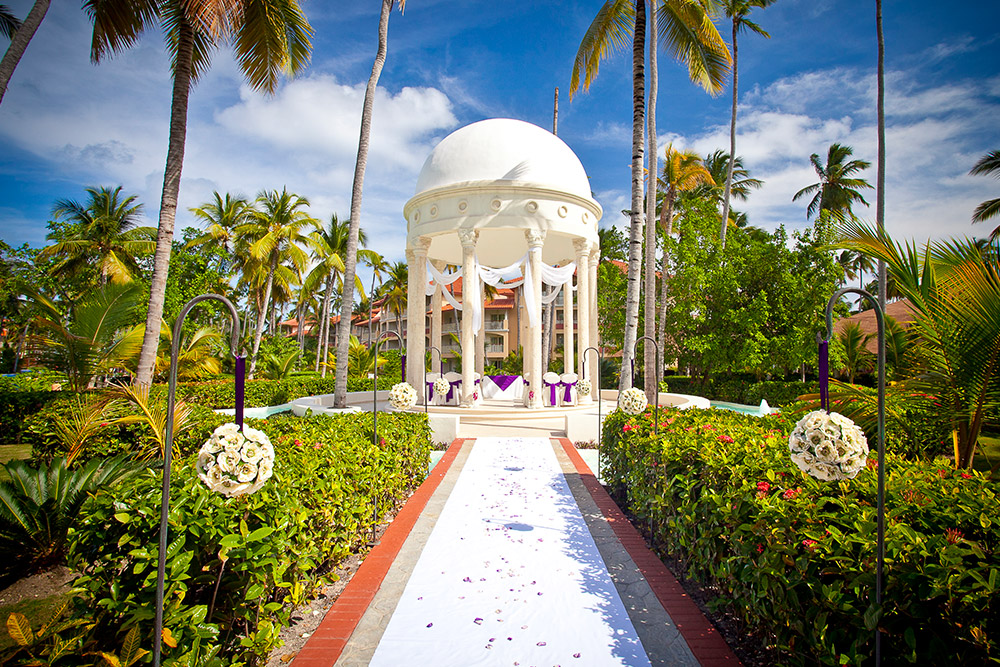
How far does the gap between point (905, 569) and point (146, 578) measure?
3.86 metres

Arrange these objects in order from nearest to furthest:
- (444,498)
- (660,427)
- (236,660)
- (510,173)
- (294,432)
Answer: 1. (236,660)
2. (294,432)
3. (660,427)
4. (444,498)
5. (510,173)

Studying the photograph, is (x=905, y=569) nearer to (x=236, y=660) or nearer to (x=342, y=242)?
(x=236, y=660)

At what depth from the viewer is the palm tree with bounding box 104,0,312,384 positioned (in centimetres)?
916

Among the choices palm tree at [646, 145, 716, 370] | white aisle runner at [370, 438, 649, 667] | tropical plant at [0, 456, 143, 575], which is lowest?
white aisle runner at [370, 438, 649, 667]

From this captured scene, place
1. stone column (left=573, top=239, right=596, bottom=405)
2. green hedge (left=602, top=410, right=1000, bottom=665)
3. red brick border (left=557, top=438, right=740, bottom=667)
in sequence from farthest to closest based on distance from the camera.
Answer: stone column (left=573, top=239, right=596, bottom=405) → red brick border (left=557, top=438, right=740, bottom=667) → green hedge (left=602, top=410, right=1000, bottom=665)

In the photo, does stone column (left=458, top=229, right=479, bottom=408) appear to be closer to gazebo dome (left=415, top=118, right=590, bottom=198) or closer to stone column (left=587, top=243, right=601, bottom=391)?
gazebo dome (left=415, top=118, right=590, bottom=198)

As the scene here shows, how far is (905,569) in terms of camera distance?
2195mm

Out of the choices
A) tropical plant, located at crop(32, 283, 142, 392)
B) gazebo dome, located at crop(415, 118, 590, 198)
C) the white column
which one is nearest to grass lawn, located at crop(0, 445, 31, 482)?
tropical plant, located at crop(32, 283, 142, 392)

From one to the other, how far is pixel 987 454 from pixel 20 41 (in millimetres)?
15860

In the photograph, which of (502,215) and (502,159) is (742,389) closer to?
(502,215)

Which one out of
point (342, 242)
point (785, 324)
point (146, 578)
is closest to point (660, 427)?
point (146, 578)

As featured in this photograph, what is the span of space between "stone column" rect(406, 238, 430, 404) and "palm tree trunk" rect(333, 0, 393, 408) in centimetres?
271

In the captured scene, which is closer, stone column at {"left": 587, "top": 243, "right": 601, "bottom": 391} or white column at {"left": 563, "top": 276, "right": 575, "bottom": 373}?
white column at {"left": 563, "top": 276, "right": 575, "bottom": 373}

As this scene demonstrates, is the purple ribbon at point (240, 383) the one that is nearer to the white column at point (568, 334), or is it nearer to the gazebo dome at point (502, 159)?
the gazebo dome at point (502, 159)
